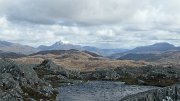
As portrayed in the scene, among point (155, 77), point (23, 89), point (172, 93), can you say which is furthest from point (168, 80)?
point (172, 93)

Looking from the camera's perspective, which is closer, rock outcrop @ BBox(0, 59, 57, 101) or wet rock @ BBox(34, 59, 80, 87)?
rock outcrop @ BBox(0, 59, 57, 101)

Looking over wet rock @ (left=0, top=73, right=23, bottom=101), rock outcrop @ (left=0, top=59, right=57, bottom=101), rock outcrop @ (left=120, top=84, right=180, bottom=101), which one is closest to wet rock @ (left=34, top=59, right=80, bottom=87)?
rock outcrop @ (left=0, top=59, right=57, bottom=101)

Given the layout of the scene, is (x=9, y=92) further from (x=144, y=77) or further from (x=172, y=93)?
(x=144, y=77)

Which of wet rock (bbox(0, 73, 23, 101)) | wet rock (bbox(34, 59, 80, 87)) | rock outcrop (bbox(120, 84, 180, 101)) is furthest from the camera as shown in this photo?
wet rock (bbox(34, 59, 80, 87))

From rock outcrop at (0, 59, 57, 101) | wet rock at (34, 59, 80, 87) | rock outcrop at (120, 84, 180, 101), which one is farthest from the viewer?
wet rock at (34, 59, 80, 87)

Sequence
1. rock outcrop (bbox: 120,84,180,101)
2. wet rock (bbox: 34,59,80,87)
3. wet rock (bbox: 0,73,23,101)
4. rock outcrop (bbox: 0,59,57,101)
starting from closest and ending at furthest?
rock outcrop (bbox: 120,84,180,101) < wet rock (bbox: 0,73,23,101) < rock outcrop (bbox: 0,59,57,101) < wet rock (bbox: 34,59,80,87)

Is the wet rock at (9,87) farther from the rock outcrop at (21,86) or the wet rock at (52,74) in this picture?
the wet rock at (52,74)

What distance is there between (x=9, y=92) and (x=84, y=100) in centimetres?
2011

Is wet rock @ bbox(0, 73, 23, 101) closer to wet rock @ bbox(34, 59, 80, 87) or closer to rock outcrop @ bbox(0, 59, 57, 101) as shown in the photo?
rock outcrop @ bbox(0, 59, 57, 101)

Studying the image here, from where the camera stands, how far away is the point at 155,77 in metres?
152

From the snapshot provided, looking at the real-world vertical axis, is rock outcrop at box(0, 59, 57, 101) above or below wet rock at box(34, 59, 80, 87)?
above

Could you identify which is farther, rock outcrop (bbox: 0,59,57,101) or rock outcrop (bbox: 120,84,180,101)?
rock outcrop (bbox: 0,59,57,101)

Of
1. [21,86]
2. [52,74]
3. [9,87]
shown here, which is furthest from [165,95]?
[52,74]

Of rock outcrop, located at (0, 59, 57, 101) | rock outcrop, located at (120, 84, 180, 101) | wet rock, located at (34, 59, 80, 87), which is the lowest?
wet rock, located at (34, 59, 80, 87)
